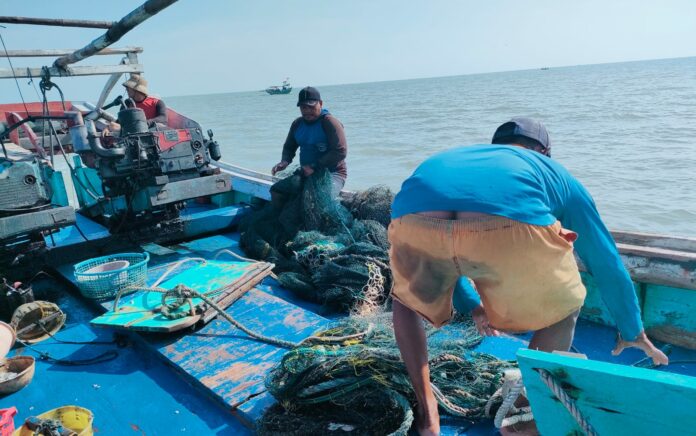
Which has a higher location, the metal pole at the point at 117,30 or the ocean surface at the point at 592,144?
the metal pole at the point at 117,30

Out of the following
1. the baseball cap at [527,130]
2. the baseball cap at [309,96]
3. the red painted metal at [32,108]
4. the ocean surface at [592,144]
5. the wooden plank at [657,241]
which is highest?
the red painted metal at [32,108]

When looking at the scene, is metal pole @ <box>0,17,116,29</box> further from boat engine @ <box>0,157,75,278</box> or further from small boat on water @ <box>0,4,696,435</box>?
boat engine @ <box>0,157,75,278</box>

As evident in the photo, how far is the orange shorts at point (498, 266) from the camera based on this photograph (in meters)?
1.73

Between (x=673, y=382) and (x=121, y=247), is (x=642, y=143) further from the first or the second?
(x=673, y=382)

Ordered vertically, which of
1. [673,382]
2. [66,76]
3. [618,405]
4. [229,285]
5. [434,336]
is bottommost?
[434,336]

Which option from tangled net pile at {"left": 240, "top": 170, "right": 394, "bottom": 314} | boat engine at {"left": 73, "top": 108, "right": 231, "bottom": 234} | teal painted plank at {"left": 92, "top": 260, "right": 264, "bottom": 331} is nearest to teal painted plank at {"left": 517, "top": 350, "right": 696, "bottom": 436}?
tangled net pile at {"left": 240, "top": 170, "right": 394, "bottom": 314}

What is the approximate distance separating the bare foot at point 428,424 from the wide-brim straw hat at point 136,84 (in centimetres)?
564

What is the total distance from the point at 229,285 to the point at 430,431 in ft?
6.97

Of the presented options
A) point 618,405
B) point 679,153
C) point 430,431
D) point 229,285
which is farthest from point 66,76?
point 679,153

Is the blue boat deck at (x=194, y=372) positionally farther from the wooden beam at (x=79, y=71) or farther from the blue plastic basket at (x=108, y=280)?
the wooden beam at (x=79, y=71)

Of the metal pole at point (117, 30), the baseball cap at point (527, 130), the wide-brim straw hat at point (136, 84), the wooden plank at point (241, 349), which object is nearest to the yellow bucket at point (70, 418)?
the wooden plank at point (241, 349)

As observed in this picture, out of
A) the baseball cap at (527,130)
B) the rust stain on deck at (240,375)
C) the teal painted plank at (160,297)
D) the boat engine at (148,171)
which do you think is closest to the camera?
the baseball cap at (527,130)

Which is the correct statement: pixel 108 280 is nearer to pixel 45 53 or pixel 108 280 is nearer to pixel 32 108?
pixel 45 53

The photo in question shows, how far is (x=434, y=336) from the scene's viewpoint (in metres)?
3.17
